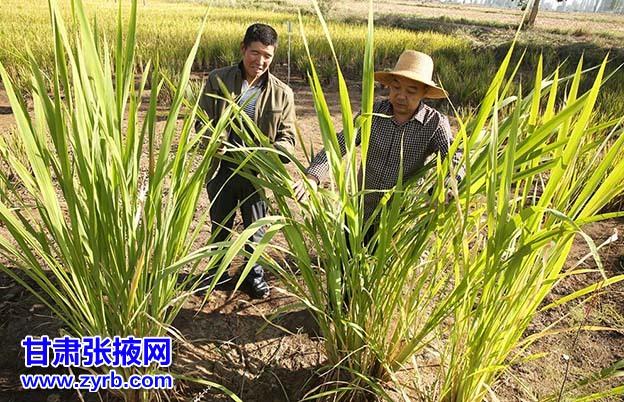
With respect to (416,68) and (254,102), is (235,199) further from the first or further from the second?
(416,68)

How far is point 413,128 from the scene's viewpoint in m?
1.28

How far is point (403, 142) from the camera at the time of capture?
1.32 meters

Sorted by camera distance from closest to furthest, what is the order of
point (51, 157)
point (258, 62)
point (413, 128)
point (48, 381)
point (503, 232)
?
1. point (503, 232)
2. point (51, 157)
3. point (48, 381)
4. point (413, 128)
5. point (258, 62)

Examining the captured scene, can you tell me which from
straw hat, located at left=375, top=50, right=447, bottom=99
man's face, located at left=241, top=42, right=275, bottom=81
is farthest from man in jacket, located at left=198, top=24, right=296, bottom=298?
straw hat, located at left=375, top=50, right=447, bottom=99

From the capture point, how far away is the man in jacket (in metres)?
1.44

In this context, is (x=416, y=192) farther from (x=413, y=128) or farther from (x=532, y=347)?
(x=532, y=347)

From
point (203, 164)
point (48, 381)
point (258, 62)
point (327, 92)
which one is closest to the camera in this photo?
point (203, 164)

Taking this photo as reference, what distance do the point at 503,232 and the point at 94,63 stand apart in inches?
31.1

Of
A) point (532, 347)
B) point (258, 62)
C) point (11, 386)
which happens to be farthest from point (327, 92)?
point (11, 386)

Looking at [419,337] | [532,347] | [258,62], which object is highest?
[258,62]

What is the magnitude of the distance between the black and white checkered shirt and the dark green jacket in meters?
0.34

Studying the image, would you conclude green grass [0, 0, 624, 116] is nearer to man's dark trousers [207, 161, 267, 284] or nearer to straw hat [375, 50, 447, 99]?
man's dark trousers [207, 161, 267, 284]

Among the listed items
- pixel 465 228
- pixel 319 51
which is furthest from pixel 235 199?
pixel 319 51

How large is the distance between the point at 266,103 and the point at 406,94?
0.56 m
